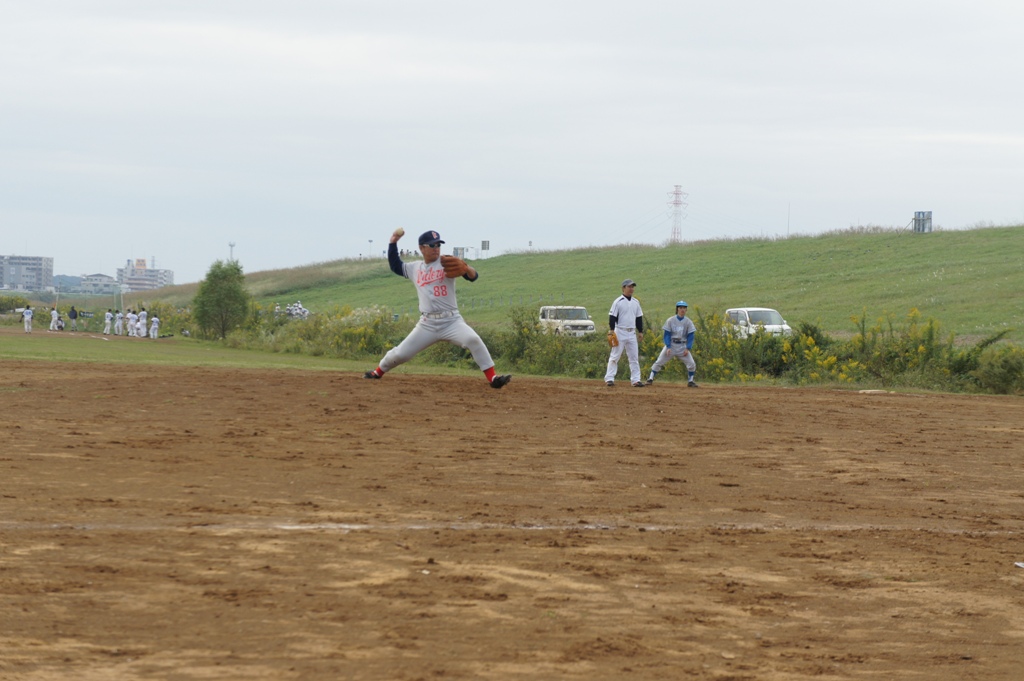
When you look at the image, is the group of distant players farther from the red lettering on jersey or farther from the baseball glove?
the baseball glove

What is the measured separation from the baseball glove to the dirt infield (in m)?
2.74

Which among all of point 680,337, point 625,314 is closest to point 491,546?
point 625,314

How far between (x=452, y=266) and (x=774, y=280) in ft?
172

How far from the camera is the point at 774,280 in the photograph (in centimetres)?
6819

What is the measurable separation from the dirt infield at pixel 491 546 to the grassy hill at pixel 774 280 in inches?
1141

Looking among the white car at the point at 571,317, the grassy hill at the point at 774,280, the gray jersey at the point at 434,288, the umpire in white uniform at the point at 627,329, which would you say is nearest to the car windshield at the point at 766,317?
the grassy hill at the point at 774,280

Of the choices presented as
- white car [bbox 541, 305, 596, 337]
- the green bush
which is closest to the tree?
white car [bbox 541, 305, 596, 337]

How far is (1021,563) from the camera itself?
7.96 m

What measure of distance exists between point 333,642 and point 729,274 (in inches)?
2730

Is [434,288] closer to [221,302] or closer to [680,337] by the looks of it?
[680,337]

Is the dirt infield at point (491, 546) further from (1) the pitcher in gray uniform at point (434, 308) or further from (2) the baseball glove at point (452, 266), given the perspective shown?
(2) the baseball glove at point (452, 266)

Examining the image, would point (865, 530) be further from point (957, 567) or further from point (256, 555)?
point (256, 555)

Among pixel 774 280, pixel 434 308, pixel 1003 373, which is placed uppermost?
pixel 774 280

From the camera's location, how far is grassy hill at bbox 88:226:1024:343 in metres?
52.6
